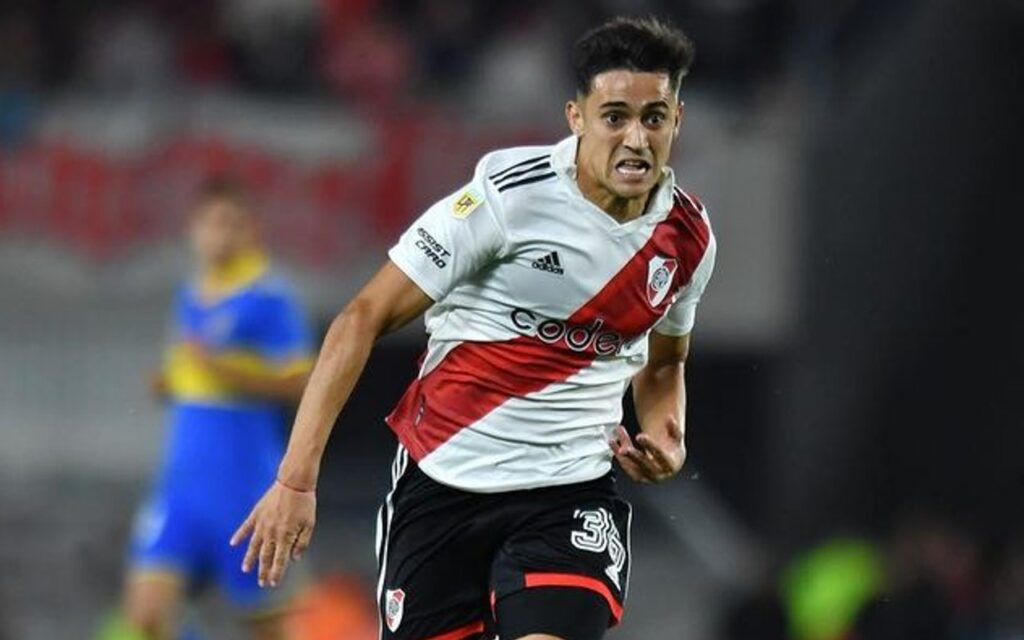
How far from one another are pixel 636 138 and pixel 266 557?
133 centimetres

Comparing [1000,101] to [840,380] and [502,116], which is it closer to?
[840,380]

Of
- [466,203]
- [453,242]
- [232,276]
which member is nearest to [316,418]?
[453,242]

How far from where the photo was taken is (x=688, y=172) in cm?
1341

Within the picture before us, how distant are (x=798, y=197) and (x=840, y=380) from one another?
1.09 m

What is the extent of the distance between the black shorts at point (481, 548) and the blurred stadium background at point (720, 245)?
6.67m

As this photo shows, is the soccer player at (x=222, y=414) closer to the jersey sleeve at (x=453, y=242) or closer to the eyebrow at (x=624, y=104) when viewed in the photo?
the jersey sleeve at (x=453, y=242)

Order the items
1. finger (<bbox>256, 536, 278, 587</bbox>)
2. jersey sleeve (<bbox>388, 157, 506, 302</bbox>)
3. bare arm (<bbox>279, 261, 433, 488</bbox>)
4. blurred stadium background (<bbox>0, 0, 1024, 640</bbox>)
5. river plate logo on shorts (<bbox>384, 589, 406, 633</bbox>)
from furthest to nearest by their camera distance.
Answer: blurred stadium background (<bbox>0, 0, 1024, 640</bbox>), river plate logo on shorts (<bbox>384, 589, 406, 633</bbox>), jersey sleeve (<bbox>388, 157, 506, 302</bbox>), bare arm (<bbox>279, 261, 433, 488</bbox>), finger (<bbox>256, 536, 278, 587</bbox>)

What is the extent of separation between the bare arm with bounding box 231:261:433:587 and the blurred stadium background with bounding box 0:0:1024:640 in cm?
718

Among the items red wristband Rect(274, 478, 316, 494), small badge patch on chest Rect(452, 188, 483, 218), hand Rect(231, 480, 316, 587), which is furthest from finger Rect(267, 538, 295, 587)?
small badge patch on chest Rect(452, 188, 483, 218)

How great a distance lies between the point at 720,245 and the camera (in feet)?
44.4

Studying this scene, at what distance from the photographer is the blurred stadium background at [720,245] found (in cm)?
1314

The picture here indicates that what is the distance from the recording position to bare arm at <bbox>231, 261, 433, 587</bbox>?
530cm

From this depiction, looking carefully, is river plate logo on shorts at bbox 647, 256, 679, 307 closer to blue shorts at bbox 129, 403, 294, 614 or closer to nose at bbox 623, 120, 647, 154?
nose at bbox 623, 120, 647, 154

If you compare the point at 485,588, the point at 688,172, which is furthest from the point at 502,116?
the point at 485,588
